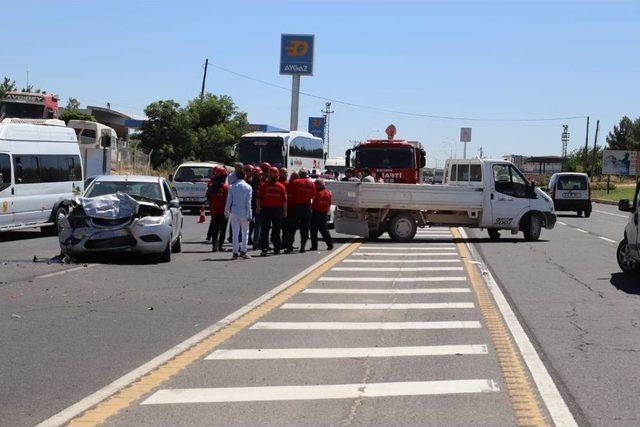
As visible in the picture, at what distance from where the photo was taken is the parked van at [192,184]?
35125 mm

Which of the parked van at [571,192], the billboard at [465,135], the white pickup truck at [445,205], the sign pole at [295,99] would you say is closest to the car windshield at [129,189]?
the white pickup truck at [445,205]

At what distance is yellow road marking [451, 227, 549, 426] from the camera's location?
6.25m

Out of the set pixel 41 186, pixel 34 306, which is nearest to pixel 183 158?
pixel 41 186

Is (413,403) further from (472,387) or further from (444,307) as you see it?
(444,307)

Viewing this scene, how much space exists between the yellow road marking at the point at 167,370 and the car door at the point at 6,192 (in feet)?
33.7

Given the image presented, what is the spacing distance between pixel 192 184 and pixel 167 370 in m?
27.9

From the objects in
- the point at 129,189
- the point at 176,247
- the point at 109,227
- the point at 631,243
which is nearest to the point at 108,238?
the point at 109,227

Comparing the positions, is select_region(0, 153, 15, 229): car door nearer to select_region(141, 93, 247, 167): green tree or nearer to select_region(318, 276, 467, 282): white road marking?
select_region(318, 276, 467, 282): white road marking

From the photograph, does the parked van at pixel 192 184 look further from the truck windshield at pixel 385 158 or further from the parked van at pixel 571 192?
the parked van at pixel 571 192

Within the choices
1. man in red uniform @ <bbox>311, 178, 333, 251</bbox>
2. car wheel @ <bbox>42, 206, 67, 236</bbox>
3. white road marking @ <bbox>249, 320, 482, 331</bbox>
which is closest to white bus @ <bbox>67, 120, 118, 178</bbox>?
car wheel @ <bbox>42, 206, 67, 236</bbox>

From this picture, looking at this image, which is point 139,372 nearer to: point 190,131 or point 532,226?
point 532,226

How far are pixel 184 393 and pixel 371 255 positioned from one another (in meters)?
13.0

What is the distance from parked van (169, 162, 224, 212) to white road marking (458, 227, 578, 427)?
23.8 m

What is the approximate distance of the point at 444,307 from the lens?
11.7 meters
